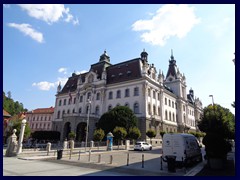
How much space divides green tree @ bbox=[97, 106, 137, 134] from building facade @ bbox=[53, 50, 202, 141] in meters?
6.28

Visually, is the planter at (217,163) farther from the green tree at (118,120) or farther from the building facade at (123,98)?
the building facade at (123,98)

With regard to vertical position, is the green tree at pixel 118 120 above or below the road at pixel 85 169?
above

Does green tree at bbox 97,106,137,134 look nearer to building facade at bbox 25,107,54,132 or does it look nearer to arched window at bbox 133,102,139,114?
arched window at bbox 133,102,139,114

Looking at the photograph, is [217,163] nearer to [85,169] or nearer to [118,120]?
[85,169]

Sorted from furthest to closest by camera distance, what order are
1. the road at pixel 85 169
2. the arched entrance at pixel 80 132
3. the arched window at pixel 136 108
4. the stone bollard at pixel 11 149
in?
the arched entrance at pixel 80 132 → the arched window at pixel 136 108 → the stone bollard at pixel 11 149 → the road at pixel 85 169

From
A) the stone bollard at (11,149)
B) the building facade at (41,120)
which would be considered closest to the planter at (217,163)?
the stone bollard at (11,149)

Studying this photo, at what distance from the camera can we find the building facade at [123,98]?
43969 mm

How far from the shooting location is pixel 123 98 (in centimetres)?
4628

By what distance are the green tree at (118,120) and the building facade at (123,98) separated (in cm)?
628

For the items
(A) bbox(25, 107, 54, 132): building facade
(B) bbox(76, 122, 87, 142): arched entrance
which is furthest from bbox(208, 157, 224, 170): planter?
(A) bbox(25, 107, 54, 132): building facade

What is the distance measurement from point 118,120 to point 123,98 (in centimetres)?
1142

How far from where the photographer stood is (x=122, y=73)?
163ft

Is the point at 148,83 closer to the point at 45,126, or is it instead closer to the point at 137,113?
the point at 137,113
